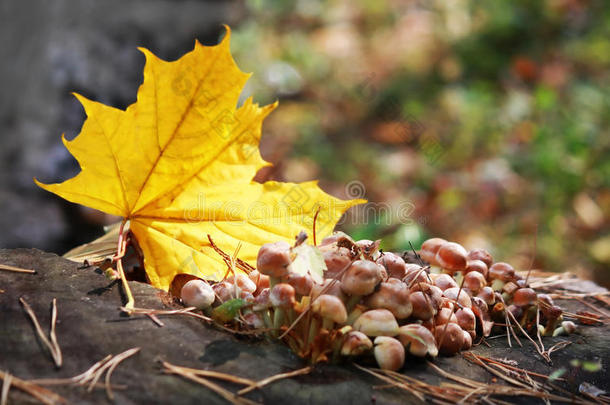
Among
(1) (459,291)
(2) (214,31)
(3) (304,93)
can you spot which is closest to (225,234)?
(1) (459,291)

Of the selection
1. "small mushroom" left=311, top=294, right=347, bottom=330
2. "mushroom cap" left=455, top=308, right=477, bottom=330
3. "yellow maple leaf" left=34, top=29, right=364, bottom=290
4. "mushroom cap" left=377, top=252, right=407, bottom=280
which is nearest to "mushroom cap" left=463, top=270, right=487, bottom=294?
"mushroom cap" left=455, top=308, right=477, bottom=330

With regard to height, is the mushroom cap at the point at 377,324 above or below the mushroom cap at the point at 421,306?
below

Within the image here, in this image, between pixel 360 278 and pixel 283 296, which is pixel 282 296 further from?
pixel 360 278

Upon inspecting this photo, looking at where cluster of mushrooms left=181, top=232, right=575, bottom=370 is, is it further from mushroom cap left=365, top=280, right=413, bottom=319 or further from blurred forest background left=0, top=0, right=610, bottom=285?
blurred forest background left=0, top=0, right=610, bottom=285

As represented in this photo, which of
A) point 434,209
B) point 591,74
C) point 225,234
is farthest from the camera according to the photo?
point 591,74

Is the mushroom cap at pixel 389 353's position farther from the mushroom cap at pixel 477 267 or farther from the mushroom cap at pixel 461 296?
the mushroom cap at pixel 477 267

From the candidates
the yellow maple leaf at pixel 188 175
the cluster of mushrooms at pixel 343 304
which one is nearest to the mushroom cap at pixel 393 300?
the cluster of mushrooms at pixel 343 304

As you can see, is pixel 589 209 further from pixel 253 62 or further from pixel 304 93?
pixel 253 62
